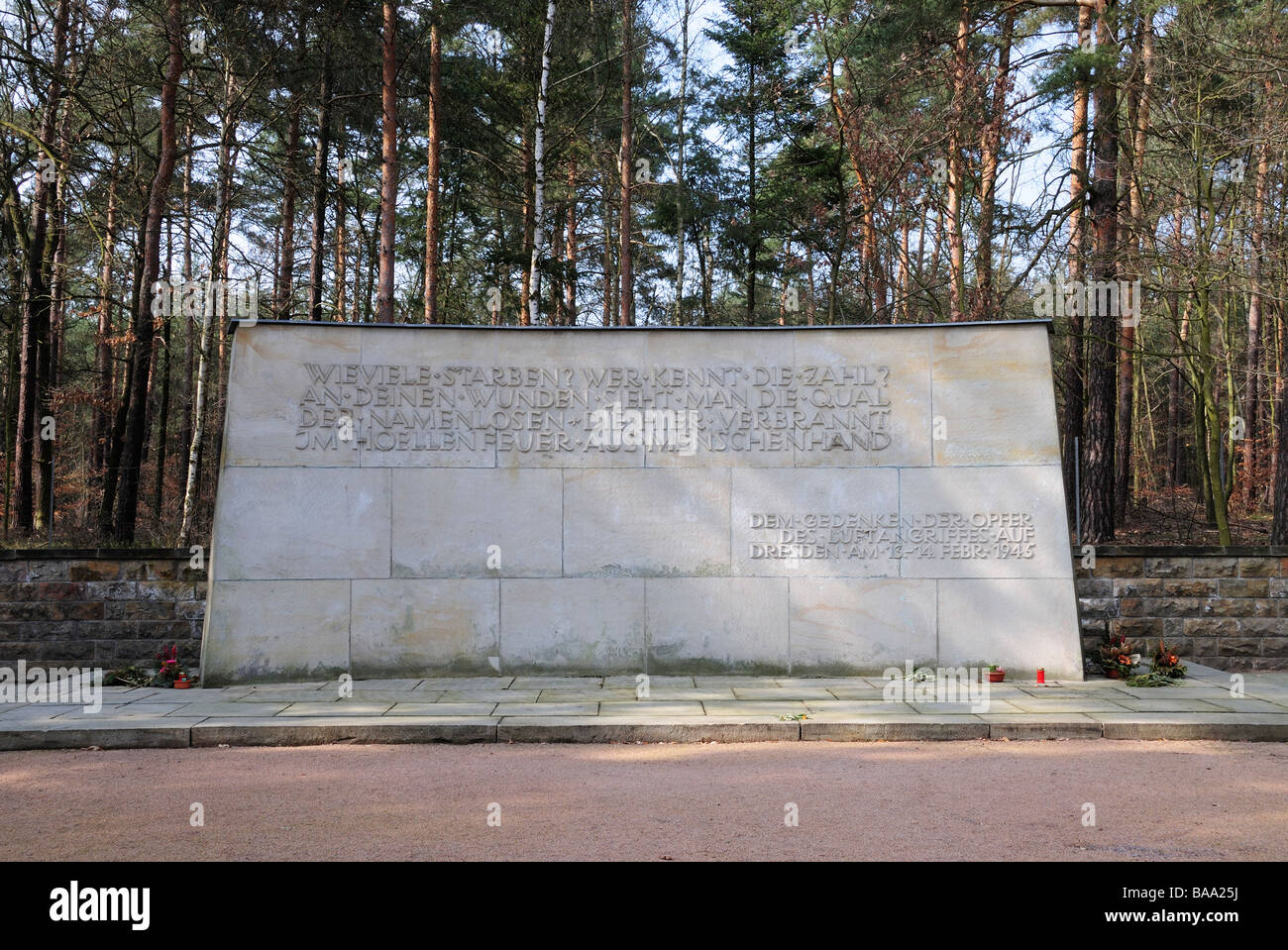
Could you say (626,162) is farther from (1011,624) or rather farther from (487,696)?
(487,696)

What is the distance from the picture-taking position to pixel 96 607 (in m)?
9.66

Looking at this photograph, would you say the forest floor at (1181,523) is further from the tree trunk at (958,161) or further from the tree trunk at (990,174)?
the tree trunk at (958,161)

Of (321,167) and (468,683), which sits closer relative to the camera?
(468,683)

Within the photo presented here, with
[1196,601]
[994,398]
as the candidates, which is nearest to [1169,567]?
[1196,601]

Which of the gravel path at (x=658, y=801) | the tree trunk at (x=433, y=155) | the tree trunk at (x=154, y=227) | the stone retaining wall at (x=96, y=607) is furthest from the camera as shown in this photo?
the tree trunk at (x=433, y=155)

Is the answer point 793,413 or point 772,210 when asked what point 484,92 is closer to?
point 772,210

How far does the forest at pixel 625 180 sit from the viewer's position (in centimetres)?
1405

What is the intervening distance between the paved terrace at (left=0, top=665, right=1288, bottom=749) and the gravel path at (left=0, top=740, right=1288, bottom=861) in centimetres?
17

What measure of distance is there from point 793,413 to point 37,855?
24.2 ft

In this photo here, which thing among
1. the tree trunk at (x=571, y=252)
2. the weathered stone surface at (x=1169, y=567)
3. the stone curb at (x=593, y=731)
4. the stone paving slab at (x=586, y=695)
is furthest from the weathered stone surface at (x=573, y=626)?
the tree trunk at (x=571, y=252)

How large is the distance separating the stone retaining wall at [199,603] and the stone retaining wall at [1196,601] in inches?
0.4

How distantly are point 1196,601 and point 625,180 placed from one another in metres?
16.1

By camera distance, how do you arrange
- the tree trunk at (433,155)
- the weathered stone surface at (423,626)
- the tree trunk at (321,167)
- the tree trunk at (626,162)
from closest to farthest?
1. the weathered stone surface at (423,626)
2. the tree trunk at (321,167)
3. the tree trunk at (433,155)
4. the tree trunk at (626,162)
